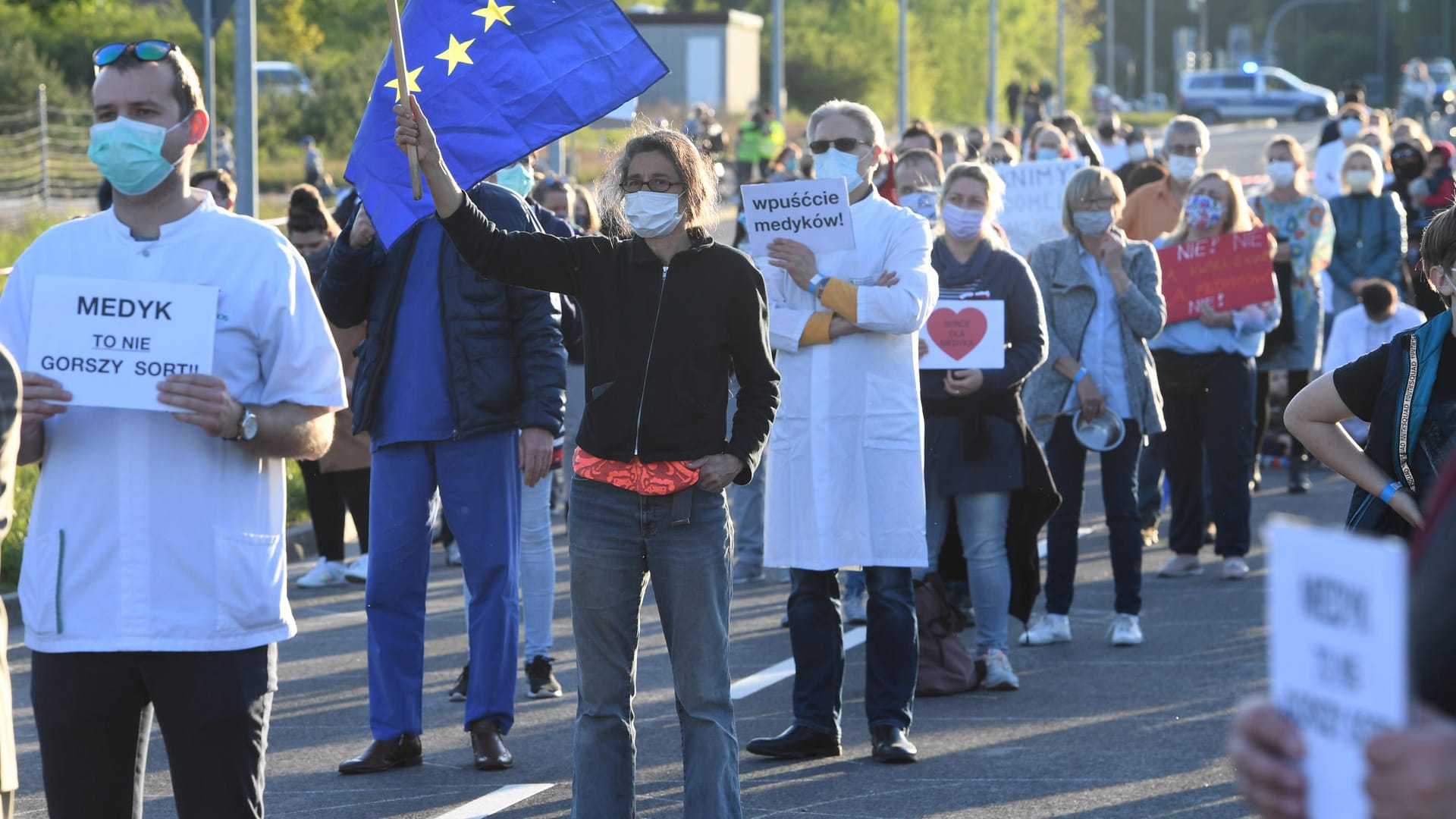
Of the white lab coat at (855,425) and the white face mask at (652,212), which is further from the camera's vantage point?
the white lab coat at (855,425)

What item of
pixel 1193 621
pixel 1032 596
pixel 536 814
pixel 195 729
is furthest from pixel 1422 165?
pixel 195 729

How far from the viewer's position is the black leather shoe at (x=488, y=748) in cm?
673

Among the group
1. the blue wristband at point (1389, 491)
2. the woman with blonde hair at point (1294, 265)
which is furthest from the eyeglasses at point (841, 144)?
the woman with blonde hair at point (1294, 265)

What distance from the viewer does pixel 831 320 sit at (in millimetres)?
6727

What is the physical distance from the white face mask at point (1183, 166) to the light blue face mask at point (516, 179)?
6.18m

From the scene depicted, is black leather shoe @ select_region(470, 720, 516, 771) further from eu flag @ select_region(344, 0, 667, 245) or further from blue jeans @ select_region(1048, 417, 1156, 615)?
blue jeans @ select_region(1048, 417, 1156, 615)

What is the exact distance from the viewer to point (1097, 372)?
8.97 m

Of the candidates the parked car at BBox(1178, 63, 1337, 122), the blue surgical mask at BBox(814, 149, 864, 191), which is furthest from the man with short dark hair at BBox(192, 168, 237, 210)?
the parked car at BBox(1178, 63, 1337, 122)

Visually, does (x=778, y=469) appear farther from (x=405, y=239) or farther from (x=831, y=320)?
(x=405, y=239)

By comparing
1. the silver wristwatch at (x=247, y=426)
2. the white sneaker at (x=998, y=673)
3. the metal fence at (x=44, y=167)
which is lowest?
the white sneaker at (x=998, y=673)

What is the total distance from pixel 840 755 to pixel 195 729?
3346 millimetres

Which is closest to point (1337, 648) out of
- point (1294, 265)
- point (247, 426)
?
point (247, 426)

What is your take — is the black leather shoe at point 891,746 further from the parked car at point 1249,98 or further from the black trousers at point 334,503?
the parked car at point 1249,98

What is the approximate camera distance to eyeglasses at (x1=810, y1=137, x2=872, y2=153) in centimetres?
705
